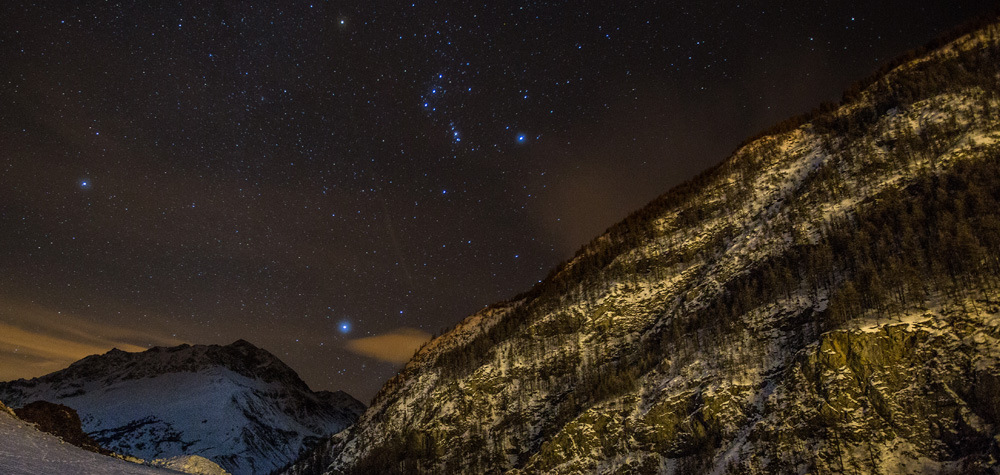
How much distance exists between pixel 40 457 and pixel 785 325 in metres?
45.1

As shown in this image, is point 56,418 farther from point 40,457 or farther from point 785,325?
point 785,325

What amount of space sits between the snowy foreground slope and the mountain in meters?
34.8

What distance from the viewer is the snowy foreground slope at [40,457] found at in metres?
19.4

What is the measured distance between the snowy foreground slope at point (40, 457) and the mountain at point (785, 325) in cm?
3484

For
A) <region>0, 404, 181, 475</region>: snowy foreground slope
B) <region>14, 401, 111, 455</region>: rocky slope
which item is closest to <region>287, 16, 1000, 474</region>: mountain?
<region>14, 401, 111, 455</region>: rocky slope

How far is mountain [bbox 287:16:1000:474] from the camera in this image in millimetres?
36031

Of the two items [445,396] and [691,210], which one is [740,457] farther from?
[445,396]

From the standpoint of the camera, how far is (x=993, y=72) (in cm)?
5031

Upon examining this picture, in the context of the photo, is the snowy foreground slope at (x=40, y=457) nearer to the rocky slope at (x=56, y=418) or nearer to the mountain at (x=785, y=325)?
the rocky slope at (x=56, y=418)

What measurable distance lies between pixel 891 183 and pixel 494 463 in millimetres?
43513

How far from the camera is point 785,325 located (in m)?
45.4

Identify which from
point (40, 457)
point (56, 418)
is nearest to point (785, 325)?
point (40, 457)

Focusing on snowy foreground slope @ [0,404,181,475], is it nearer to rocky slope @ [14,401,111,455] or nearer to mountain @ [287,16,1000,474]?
rocky slope @ [14,401,111,455]

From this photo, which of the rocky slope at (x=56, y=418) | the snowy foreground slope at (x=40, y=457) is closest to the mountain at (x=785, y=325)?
the rocky slope at (x=56, y=418)
